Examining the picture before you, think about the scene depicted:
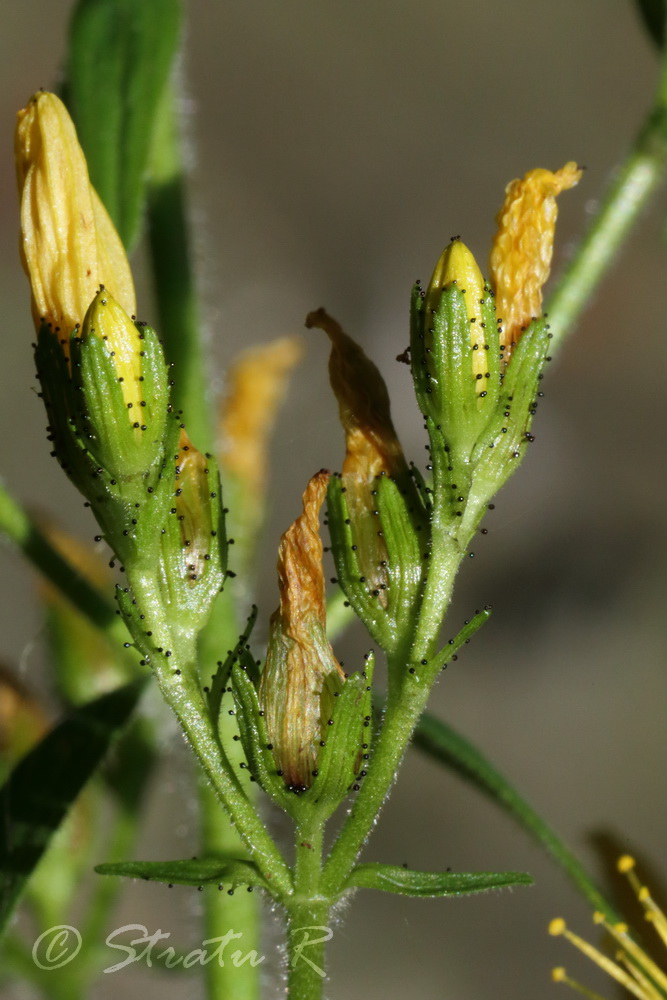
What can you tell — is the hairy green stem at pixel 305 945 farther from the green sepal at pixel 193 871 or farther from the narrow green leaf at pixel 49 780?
the narrow green leaf at pixel 49 780

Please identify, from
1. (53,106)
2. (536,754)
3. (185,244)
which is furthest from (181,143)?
(536,754)

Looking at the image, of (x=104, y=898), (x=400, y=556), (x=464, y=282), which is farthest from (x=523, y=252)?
(x=104, y=898)

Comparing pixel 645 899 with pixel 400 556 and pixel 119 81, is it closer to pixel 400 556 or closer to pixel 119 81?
pixel 400 556

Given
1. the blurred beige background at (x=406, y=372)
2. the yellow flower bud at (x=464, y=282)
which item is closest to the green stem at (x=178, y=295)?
the yellow flower bud at (x=464, y=282)

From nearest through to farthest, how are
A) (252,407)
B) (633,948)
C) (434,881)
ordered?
1. (434,881)
2. (633,948)
3. (252,407)

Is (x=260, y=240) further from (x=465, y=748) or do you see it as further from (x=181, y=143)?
(x=465, y=748)
